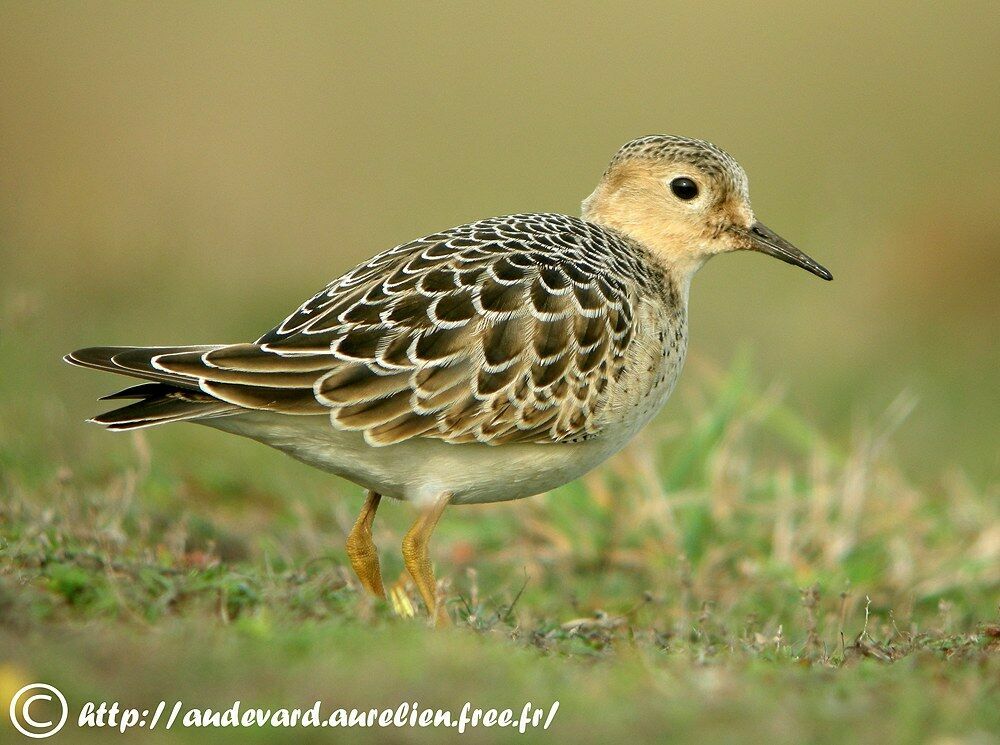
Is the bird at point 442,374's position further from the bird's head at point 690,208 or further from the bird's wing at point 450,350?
the bird's head at point 690,208

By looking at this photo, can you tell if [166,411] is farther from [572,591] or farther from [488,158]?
[488,158]

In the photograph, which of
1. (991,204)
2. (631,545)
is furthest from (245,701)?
(991,204)

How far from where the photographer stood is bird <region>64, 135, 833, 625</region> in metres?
5.22

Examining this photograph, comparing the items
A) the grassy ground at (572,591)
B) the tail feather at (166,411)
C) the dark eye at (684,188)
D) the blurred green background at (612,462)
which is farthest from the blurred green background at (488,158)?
the dark eye at (684,188)

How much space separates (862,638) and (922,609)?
1.96 meters

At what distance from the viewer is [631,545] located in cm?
730

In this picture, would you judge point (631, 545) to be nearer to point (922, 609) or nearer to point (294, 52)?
point (922, 609)

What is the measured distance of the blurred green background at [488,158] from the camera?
11.2 meters

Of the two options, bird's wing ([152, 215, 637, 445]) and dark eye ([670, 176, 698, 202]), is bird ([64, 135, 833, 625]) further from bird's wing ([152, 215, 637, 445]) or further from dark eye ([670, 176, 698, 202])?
dark eye ([670, 176, 698, 202])

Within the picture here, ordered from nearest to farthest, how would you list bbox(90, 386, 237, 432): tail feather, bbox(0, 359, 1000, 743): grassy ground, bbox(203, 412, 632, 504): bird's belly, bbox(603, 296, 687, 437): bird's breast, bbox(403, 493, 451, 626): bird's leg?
bbox(0, 359, 1000, 743): grassy ground, bbox(90, 386, 237, 432): tail feather, bbox(203, 412, 632, 504): bird's belly, bbox(403, 493, 451, 626): bird's leg, bbox(603, 296, 687, 437): bird's breast

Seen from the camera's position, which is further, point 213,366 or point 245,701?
point 213,366

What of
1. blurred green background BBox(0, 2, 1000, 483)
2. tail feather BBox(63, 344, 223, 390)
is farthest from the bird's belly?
blurred green background BBox(0, 2, 1000, 483)

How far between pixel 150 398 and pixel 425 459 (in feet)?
3.62

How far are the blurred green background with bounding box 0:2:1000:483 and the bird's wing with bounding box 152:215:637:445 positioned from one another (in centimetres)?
215
